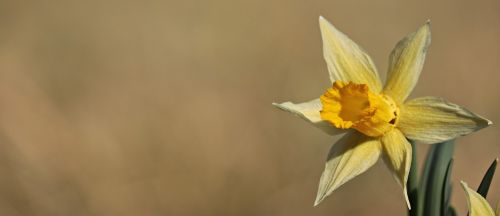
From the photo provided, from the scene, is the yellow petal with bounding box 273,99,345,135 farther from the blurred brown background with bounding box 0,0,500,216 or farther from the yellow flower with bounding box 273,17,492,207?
the blurred brown background with bounding box 0,0,500,216

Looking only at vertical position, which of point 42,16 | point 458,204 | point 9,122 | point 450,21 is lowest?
point 458,204

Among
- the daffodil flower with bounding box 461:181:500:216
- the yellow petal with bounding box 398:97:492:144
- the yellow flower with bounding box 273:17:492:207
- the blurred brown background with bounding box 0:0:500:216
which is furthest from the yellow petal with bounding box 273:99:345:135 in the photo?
the blurred brown background with bounding box 0:0:500:216

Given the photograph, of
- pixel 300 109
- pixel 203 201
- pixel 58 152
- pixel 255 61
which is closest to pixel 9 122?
pixel 58 152

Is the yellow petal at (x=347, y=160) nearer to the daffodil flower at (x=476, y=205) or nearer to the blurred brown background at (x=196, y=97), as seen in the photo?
the daffodil flower at (x=476, y=205)

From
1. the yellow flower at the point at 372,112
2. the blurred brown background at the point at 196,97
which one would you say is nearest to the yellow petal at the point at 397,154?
the yellow flower at the point at 372,112

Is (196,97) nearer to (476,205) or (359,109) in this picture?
(359,109)

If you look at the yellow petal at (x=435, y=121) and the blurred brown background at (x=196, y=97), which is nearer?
the yellow petal at (x=435, y=121)

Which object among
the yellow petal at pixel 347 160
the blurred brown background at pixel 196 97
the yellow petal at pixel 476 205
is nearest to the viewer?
the yellow petal at pixel 476 205

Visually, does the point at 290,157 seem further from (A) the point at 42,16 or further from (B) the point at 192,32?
(A) the point at 42,16
